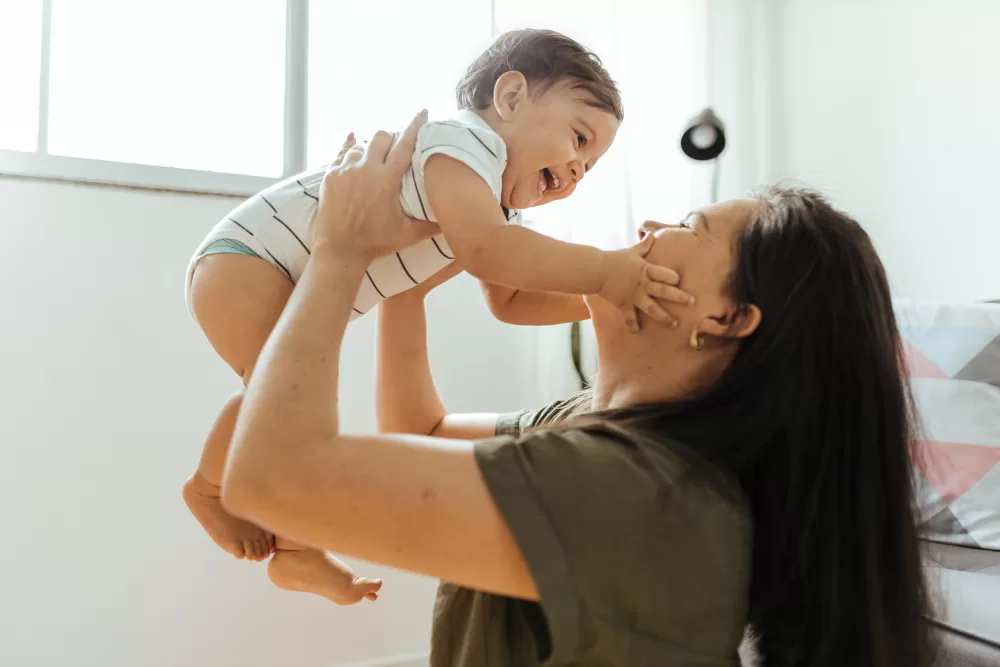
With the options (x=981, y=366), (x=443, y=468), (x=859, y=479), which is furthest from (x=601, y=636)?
(x=981, y=366)

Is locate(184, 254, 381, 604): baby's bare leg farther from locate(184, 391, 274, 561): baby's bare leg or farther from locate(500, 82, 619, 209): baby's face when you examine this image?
locate(500, 82, 619, 209): baby's face

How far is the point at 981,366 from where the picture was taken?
4.41ft

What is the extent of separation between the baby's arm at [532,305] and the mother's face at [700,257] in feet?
0.95

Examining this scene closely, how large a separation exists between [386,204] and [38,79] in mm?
1495

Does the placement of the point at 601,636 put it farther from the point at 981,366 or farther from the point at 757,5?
the point at 757,5

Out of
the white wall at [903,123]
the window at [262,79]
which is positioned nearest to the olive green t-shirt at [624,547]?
the window at [262,79]

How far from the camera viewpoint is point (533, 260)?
849mm

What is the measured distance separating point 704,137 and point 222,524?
4.92ft

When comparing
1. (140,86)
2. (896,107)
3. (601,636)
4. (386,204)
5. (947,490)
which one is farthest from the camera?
(896,107)

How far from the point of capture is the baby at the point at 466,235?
2.80 feet

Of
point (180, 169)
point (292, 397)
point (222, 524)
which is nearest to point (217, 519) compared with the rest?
point (222, 524)

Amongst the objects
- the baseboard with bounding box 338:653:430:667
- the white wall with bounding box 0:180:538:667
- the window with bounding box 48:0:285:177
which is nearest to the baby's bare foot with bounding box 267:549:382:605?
the white wall with bounding box 0:180:538:667

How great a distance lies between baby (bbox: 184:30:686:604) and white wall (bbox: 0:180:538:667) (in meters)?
0.84

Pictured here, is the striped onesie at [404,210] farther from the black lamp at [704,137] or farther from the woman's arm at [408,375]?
the black lamp at [704,137]
